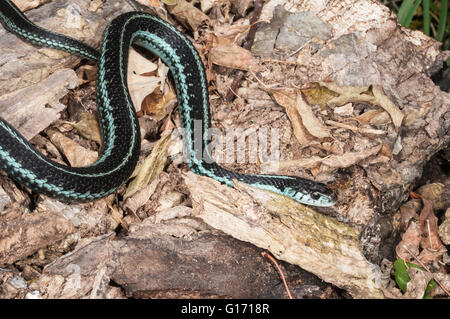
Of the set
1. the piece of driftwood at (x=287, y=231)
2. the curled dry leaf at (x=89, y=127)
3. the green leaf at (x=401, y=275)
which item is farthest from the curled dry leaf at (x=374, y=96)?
the curled dry leaf at (x=89, y=127)

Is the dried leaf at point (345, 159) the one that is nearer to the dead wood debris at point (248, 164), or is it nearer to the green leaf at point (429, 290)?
the dead wood debris at point (248, 164)

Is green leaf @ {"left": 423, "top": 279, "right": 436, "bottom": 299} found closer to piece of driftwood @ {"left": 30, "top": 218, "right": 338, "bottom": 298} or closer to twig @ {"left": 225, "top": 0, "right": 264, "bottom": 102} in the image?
piece of driftwood @ {"left": 30, "top": 218, "right": 338, "bottom": 298}

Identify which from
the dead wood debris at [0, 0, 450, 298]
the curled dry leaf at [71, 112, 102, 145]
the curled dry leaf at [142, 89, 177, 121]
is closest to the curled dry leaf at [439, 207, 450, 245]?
the dead wood debris at [0, 0, 450, 298]

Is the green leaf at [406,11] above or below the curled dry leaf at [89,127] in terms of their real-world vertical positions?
above

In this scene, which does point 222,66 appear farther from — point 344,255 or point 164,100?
point 344,255

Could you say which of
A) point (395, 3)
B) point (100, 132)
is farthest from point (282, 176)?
point (395, 3)

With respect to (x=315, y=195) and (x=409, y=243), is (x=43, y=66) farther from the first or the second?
(x=409, y=243)

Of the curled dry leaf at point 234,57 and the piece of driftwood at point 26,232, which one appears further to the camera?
the curled dry leaf at point 234,57
